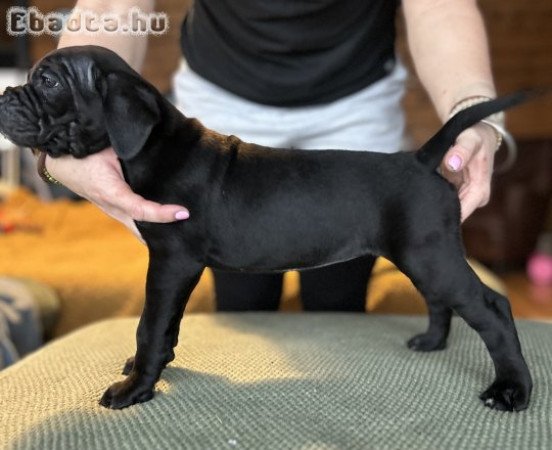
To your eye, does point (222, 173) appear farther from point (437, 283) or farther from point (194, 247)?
point (437, 283)

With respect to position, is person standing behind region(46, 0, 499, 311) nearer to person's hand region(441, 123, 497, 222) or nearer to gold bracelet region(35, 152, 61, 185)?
person's hand region(441, 123, 497, 222)

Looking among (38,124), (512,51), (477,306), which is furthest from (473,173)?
(512,51)

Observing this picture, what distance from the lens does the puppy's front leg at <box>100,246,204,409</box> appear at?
0.84 m

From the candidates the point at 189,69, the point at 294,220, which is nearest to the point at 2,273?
the point at 189,69

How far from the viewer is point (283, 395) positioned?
875 mm

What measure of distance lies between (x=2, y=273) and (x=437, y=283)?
5.33ft

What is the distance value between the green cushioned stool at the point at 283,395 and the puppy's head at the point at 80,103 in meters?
0.33

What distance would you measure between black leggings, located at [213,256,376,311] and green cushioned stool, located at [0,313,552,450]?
0.38ft

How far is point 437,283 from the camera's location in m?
0.83

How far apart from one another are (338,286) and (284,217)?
1.72ft

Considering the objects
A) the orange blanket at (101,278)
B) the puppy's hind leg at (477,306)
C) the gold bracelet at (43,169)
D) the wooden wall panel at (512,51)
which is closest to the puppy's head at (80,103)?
the gold bracelet at (43,169)

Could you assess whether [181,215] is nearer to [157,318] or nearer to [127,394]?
[157,318]

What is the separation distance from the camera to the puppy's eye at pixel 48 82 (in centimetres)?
79

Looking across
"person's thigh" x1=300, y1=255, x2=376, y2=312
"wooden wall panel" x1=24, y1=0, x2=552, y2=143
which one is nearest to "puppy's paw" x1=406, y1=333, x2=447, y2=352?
"person's thigh" x1=300, y1=255, x2=376, y2=312
